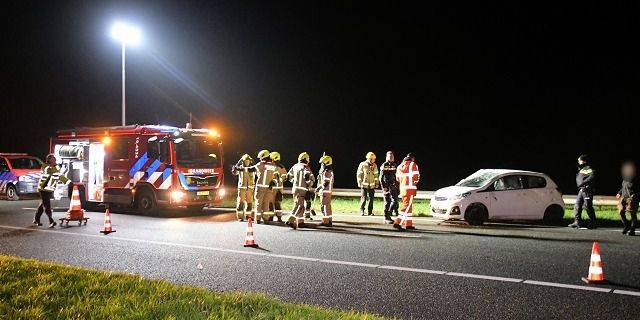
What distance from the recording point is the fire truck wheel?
1666 cm

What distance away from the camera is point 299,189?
13.2 m

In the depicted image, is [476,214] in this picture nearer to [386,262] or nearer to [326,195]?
[326,195]

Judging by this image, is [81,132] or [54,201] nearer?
[81,132]

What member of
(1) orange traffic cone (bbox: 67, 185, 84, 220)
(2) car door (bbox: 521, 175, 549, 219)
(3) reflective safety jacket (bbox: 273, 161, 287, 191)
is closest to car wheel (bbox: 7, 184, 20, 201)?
(1) orange traffic cone (bbox: 67, 185, 84, 220)

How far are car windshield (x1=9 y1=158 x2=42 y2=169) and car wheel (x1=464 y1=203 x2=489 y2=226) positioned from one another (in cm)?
1885

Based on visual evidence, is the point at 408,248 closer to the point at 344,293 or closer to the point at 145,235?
the point at 344,293

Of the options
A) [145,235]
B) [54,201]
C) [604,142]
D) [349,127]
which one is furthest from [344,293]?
[349,127]

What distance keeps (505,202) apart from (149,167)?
10.1 metres

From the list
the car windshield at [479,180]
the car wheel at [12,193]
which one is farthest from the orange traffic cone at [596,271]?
the car wheel at [12,193]

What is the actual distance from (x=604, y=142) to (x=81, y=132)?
136ft

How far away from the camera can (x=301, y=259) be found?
8922mm

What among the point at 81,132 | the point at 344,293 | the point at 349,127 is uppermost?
the point at 349,127

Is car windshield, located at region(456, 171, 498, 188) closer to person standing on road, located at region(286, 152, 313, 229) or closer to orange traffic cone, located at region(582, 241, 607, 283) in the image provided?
person standing on road, located at region(286, 152, 313, 229)

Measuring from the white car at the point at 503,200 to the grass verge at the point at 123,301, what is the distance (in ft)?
28.2
